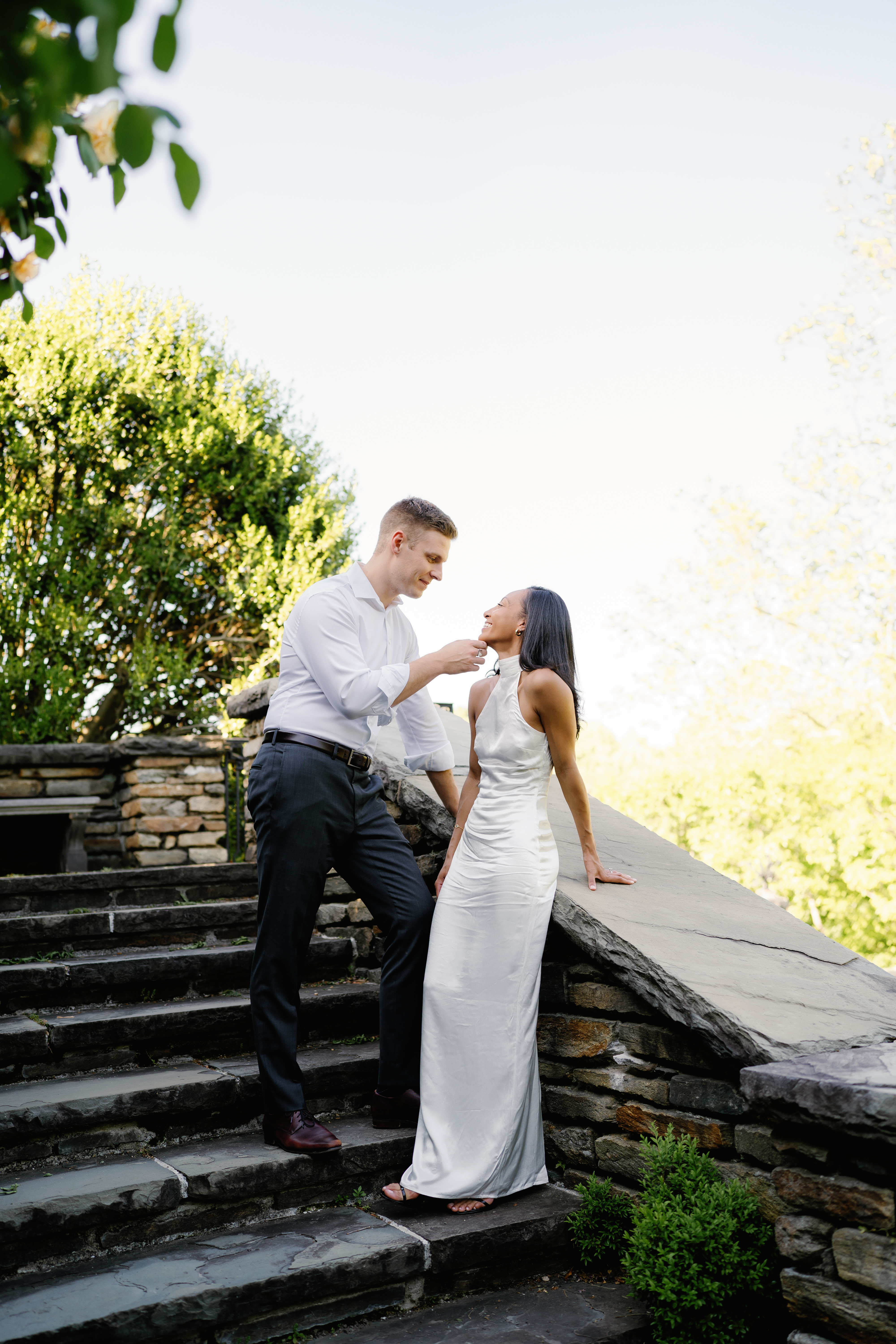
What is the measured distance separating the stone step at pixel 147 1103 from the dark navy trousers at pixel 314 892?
0.49 ft

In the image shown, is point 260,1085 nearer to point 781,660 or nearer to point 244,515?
point 244,515

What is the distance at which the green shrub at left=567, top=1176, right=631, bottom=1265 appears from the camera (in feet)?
9.34

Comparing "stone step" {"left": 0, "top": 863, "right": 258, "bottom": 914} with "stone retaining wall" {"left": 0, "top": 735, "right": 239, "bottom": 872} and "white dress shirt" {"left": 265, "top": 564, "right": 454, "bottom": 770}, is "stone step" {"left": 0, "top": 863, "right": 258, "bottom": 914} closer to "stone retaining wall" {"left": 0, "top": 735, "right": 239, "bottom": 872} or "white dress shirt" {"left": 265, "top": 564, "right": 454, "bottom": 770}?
"white dress shirt" {"left": 265, "top": 564, "right": 454, "bottom": 770}

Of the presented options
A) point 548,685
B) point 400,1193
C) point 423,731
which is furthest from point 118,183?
point 400,1193

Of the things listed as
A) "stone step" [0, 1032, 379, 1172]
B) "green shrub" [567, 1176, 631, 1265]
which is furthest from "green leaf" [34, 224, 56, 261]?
"green shrub" [567, 1176, 631, 1265]

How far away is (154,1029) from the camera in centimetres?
344

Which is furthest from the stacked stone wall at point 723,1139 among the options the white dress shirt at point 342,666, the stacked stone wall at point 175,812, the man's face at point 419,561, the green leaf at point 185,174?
the stacked stone wall at point 175,812

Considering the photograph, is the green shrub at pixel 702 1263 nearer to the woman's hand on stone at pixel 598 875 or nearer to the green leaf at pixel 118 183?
the woman's hand on stone at pixel 598 875

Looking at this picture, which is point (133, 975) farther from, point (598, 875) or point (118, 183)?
point (118, 183)

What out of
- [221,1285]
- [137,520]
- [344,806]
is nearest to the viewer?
[221,1285]

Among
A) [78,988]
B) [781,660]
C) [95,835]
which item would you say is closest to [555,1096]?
[78,988]

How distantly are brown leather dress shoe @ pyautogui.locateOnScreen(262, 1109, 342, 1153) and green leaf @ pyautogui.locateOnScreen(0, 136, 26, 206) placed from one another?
2663mm

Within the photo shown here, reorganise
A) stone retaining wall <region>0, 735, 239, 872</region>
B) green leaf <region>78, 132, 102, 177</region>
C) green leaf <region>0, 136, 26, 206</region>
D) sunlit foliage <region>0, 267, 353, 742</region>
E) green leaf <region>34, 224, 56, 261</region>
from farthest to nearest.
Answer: sunlit foliage <region>0, 267, 353, 742</region> → stone retaining wall <region>0, 735, 239, 872</region> → green leaf <region>34, 224, 56, 261</region> → green leaf <region>78, 132, 102, 177</region> → green leaf <region>0, 136, 26, 206</region>

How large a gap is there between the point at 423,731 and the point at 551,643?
62 centimetres
